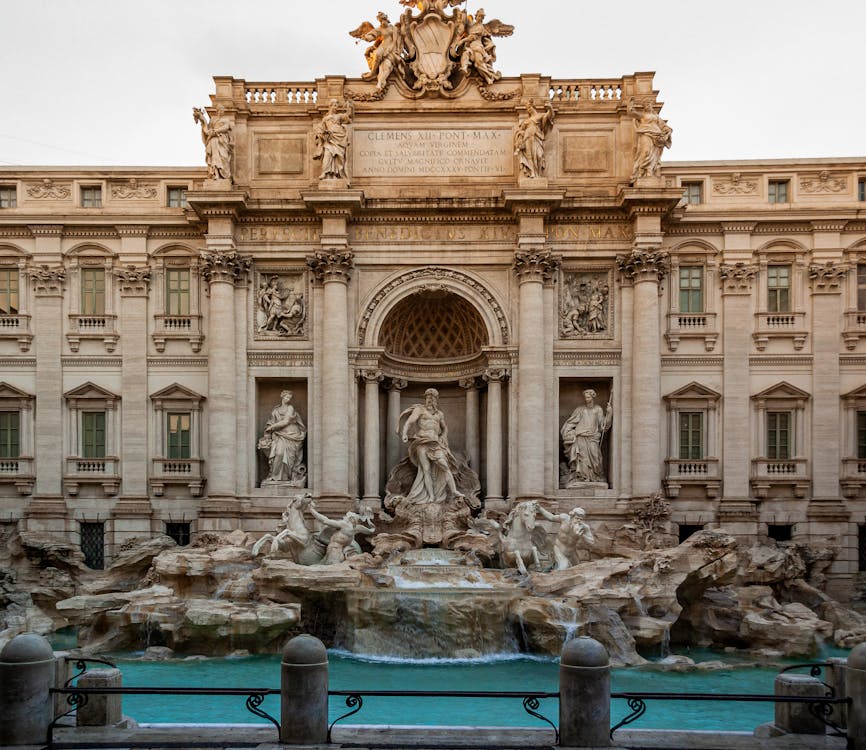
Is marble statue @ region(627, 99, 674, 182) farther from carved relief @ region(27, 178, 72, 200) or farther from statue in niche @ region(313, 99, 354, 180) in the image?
carved relief @ region(27, 178, 72, 200)

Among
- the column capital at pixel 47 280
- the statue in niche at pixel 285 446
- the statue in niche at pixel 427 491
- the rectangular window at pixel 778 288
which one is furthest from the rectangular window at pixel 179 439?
the rectangular window at pixel 778 288

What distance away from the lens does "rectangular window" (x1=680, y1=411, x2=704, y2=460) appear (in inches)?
1074

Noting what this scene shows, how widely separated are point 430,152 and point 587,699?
2065cm

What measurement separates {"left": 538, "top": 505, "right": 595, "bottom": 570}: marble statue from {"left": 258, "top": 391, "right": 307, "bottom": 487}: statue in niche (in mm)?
8158

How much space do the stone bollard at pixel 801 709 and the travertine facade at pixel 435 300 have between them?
15.4 m

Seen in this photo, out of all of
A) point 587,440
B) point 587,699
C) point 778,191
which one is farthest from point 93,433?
point 778,191

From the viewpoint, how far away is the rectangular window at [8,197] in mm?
28094

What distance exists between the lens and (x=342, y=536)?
23469 millimetres

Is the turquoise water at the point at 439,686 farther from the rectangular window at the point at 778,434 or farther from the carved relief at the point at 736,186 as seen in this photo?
the carved relief at the point at 736,186

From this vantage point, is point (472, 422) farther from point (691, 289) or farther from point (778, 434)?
point (778, 434)

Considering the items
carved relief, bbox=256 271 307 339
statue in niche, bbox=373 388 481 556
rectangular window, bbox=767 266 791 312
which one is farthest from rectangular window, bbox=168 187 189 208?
rectangular window, bbox=767 266 791 312

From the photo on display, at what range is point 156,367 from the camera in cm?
2772

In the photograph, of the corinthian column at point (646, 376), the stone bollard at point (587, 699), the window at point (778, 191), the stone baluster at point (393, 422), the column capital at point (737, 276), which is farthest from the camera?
the stone baluster at point (393, 422)

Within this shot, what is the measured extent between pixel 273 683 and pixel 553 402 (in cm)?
1303
